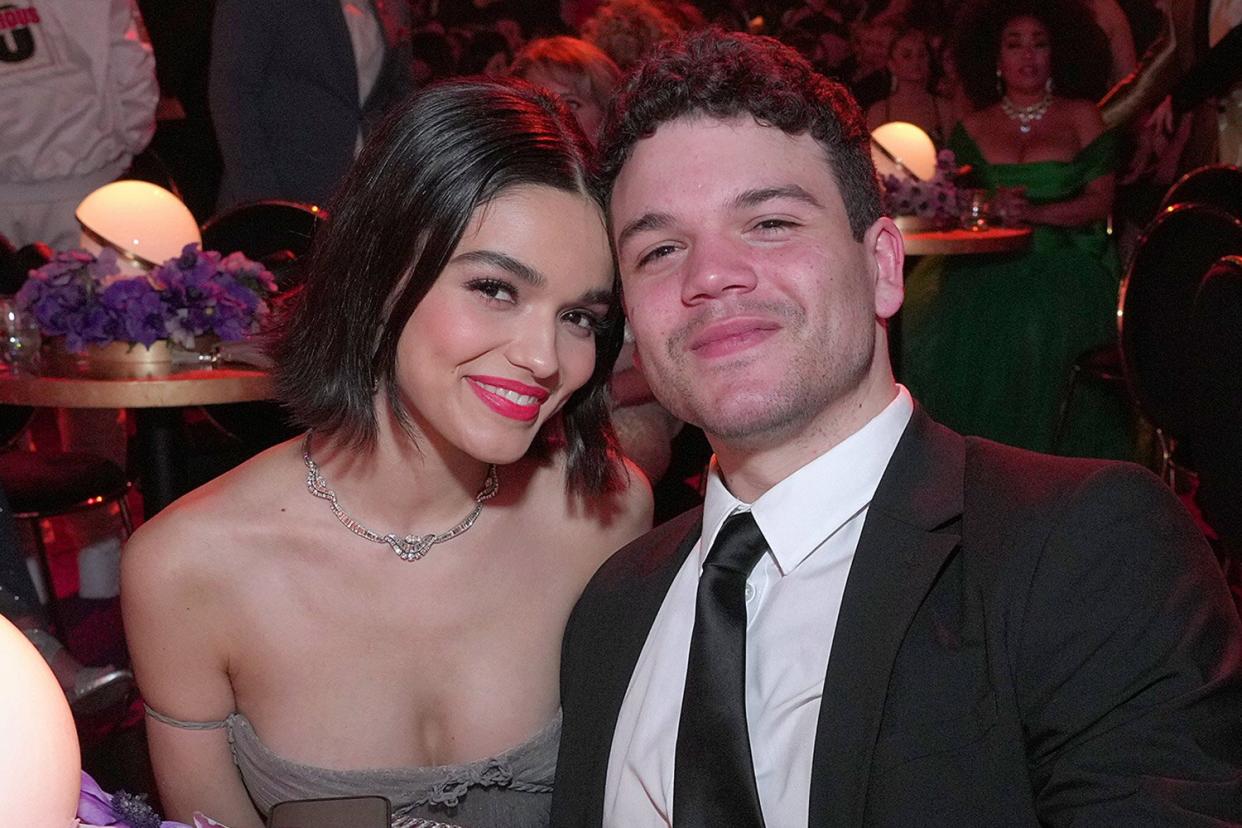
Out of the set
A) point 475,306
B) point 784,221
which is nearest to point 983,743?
point 784,221

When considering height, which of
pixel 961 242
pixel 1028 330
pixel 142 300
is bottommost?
pixel 1028 330

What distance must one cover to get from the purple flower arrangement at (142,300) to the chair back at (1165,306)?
7.36ft

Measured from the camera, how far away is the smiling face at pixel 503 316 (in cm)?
187

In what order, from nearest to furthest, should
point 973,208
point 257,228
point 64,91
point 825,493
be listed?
point 825,493 < point 257,228 < point 64,91 < point 973,208

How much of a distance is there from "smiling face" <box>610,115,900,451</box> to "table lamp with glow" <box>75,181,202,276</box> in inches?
86.4

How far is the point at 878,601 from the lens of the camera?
1470 millimetres

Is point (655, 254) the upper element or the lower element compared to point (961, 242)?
upper

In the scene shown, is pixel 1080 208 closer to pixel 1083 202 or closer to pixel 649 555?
pixel 1083 202

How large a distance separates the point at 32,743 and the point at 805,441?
108cm

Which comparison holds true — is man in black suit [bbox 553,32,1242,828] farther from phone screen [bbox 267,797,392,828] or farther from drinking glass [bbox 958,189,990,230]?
drinking glass [bbox 958,189,990,230]

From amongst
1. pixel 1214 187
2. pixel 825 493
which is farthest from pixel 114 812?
pixel 1214 187

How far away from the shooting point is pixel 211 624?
2.00 metres

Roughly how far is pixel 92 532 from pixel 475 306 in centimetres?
291

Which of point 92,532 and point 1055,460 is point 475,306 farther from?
point 92,532
